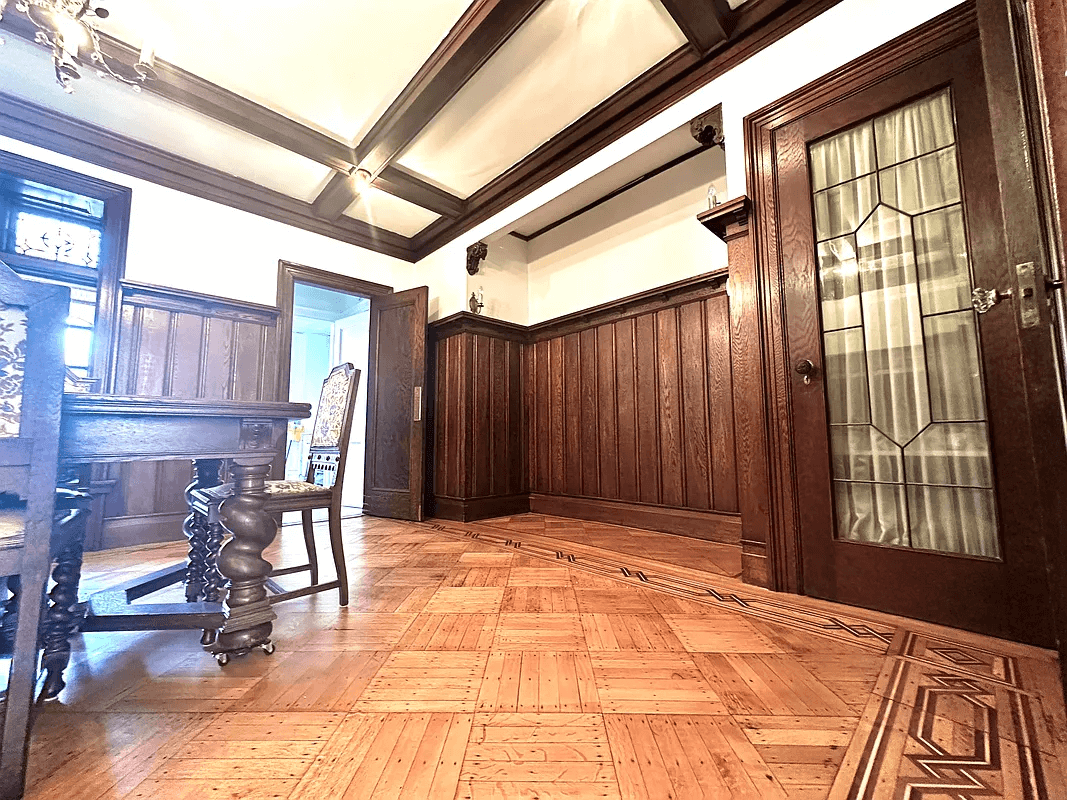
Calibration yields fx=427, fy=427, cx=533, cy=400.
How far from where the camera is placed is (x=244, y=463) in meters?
1.29

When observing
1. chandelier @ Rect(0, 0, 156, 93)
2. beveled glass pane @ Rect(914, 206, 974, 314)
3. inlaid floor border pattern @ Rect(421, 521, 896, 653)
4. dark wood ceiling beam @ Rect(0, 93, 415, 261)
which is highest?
dark wood ceiling beam @ Rect(0, 93, 415, 261)

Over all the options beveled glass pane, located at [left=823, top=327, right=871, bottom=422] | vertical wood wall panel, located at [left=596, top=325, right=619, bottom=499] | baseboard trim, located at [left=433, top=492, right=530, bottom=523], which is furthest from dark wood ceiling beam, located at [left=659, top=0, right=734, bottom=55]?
baseboard trim, located at [left=433, top=492, right=530, bottom=523]

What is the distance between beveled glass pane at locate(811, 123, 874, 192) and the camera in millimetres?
1751

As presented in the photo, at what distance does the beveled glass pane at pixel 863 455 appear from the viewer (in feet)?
5.34

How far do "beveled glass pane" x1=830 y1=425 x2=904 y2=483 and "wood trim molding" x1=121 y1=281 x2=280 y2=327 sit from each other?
400cm

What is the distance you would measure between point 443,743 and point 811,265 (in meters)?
2.12

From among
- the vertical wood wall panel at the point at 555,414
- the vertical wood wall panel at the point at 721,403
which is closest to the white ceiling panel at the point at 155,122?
the vertical wood wall panel at the point at 555,414

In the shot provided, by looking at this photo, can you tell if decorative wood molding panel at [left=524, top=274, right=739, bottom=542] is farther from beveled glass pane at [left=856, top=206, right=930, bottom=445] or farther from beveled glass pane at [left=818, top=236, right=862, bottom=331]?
beveled glass pane at [left=856, top=206, right=930, bottom=445]

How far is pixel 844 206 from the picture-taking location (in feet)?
5.90

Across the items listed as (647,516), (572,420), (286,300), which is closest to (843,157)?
(647,516)

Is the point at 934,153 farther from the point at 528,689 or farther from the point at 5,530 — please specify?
the point at 5,530

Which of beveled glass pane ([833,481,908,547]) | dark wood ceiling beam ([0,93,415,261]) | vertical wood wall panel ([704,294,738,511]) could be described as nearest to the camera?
beveled glass pane ([833,481,908,547])

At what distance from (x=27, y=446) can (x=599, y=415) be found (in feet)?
10.7

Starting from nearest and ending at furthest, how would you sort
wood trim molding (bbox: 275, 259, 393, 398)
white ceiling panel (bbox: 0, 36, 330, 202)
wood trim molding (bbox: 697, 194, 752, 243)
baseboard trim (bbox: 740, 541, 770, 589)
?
baseboard trim (bbox: 740, 541, 770, 589)
wood trim molding (bbox: 697, 194, 752, 243)
white ceiling panel (bbox: 0, 36, 330, 202)
wood trim molding (bbox: 275, 259, 393, 398)
